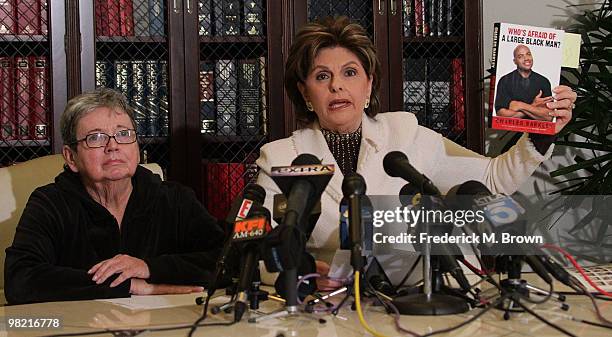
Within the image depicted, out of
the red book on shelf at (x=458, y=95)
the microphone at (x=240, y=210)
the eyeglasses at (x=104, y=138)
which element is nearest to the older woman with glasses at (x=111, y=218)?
the eyeglasses at (x=104, y=138)

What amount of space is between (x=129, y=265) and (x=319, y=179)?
2.75 feet

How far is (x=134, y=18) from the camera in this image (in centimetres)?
301

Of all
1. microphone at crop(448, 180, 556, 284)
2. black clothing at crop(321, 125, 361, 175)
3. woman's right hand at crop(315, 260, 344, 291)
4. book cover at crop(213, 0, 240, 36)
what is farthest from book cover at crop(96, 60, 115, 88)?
microphone at crop(448, 180, 556, 284)

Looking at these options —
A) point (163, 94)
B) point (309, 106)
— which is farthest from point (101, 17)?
point (309, 106)

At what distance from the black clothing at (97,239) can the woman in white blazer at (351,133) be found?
0.26 m

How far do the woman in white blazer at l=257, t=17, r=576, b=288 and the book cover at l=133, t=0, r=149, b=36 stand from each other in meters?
0.99

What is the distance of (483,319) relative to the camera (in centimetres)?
125

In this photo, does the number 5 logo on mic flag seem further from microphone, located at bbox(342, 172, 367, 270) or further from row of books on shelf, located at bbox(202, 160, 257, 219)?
row of books on shelf, located at bbox(202, 160, 257, 219)

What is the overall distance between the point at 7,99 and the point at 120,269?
1.36 meters

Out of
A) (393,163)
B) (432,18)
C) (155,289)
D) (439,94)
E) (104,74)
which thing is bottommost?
(155,289)

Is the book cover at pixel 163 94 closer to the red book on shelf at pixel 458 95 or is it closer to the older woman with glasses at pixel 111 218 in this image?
the older woman with glasses at pixel 111 218

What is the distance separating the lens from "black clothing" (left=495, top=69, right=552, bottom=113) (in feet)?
5.18

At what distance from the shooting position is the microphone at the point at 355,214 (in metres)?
1.15

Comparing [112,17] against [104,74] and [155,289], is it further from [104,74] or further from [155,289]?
[155,289]
